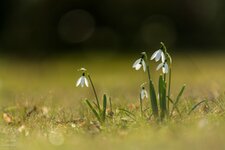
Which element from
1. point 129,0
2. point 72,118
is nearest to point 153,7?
point 129,0

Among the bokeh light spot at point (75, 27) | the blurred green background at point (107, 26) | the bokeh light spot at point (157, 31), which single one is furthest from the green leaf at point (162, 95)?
the bokeh light spot at point (75, 27)

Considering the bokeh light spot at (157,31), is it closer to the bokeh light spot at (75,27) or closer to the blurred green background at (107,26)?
the blurred green background at (107,26)

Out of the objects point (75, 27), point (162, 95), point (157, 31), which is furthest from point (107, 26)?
point (162, 95)

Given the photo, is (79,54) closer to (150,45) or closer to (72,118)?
(150,45)

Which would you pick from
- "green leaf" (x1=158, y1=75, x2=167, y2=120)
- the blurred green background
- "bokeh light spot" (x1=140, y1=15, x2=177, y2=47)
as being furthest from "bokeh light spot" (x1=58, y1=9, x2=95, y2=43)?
"green leaf" (x1=158, y1=75, x2=167, y2=120)

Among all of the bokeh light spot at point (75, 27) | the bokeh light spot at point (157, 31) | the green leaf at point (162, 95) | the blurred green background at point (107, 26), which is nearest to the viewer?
the green leaf at point (162, 95)

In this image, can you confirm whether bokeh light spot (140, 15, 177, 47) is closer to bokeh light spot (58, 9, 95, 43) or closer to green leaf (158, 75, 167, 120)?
bokeh light spot (58, 9, 95, 43)

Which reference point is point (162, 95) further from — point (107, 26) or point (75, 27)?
point (107, 26)

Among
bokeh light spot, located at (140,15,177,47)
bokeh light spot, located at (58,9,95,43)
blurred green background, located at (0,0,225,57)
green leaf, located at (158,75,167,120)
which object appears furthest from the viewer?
bokeh light spot, located at (58,9,95,43)
